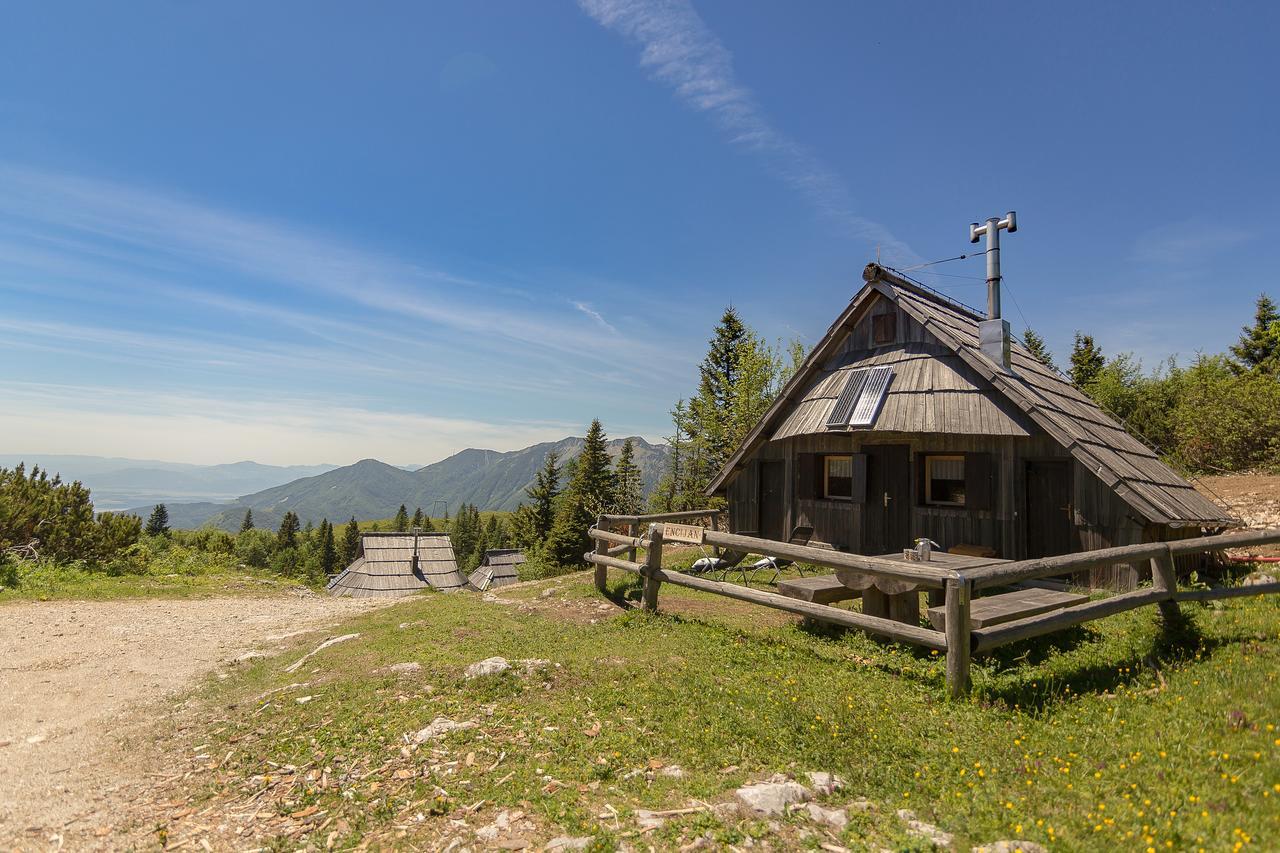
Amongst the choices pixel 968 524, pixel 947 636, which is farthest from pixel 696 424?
pixel 947 636

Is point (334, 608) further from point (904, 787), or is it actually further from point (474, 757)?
point (904, 787)

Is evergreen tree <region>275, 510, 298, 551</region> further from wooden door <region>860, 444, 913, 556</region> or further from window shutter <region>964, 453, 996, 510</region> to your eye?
window shutter <region>964, 453, 996, 510</region>

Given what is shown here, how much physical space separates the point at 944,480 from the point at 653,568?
7.81 metres

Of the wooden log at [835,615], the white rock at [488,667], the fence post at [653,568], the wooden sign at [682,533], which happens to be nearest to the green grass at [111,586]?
the white rock at [488,667]

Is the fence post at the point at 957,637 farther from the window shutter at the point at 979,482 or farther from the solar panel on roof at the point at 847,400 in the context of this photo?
the solar panel on roof at the point at 847,400

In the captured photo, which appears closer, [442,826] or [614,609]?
[442,826]

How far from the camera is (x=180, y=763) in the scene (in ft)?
18.1

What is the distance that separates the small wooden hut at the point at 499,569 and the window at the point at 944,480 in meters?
31.5

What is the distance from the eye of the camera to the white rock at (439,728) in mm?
5438

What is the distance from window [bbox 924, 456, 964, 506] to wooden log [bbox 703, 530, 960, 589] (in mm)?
6943

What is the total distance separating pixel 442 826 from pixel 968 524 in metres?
12.0

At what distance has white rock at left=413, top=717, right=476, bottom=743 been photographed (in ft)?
17.8

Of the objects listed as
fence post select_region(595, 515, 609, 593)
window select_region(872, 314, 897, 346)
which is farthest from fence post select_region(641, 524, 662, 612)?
window select_region(872, 314, 897, 346)

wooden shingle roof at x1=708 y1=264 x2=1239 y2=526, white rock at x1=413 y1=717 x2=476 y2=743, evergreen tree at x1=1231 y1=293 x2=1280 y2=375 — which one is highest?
evergreen tree at x1=1231 y1=293 x2=1280 y2=375
